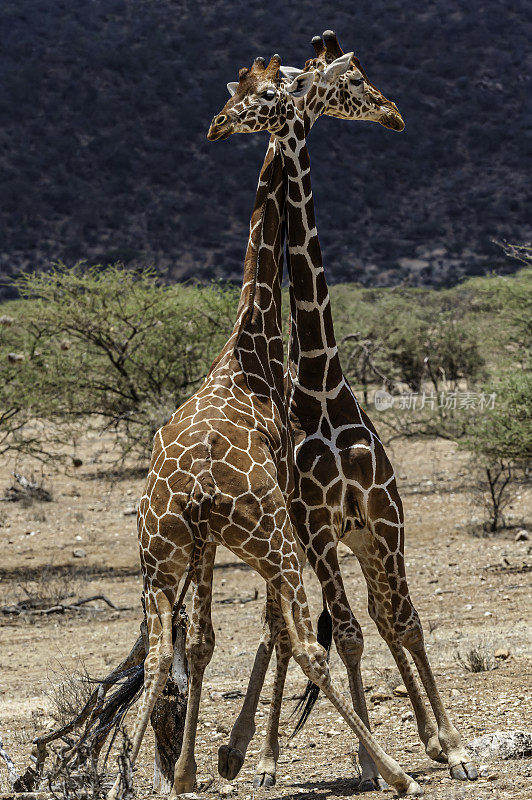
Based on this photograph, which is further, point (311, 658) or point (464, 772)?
point (464, 772)

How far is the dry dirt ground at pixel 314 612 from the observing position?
17.6 ft

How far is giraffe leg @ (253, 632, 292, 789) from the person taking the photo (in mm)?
5043

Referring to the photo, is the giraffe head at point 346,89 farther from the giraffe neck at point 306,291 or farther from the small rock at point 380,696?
the small rock at point 380,696

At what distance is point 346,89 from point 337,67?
0.16 metres

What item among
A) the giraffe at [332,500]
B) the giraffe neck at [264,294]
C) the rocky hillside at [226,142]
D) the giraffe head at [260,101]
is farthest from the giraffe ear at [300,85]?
the rocky hillside at [226,142]

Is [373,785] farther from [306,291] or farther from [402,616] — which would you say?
[306,291]

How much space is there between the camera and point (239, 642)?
9.22 metres

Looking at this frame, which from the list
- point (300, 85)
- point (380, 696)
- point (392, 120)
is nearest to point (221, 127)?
point (300, 85)

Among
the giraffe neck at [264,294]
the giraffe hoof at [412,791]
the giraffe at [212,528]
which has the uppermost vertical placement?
the giraffe neck at [264,294]

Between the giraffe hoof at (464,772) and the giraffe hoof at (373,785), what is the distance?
1.30ft

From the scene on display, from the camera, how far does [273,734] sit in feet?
16.9

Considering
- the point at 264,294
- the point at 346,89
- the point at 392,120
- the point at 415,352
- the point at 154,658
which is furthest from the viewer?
the point at 415,352

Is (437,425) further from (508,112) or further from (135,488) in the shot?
(508,112)

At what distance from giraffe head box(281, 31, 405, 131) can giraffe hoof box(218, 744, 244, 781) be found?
3597mm
